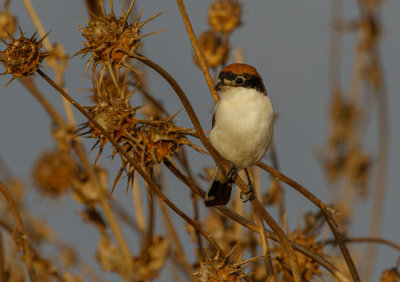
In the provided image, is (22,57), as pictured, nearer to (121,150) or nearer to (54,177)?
(121,150)

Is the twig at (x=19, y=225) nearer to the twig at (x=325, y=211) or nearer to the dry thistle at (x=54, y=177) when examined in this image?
the twig at (x=325, y=211)

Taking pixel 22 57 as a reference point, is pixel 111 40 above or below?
above

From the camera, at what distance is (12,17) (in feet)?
17.1

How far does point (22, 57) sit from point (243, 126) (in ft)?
6.50

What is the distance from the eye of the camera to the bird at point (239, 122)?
15.5 feet

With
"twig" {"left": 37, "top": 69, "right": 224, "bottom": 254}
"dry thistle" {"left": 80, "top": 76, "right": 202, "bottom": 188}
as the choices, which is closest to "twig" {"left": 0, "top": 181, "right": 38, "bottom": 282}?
"dry thistle" {"left": 80, "top": 76, "right": 202, "bottom": 188}

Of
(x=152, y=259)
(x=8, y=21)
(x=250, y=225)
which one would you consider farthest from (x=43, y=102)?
(x=250, y=225)

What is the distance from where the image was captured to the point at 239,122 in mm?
4727

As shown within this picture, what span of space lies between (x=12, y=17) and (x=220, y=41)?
5.95ft

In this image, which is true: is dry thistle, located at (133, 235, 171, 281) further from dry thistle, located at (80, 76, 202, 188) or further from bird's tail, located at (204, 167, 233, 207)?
dry thistle, located at (80, 76, 202, 188)

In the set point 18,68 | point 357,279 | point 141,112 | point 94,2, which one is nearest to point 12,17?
point 94,2

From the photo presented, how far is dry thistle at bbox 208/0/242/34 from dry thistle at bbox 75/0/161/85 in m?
1.80

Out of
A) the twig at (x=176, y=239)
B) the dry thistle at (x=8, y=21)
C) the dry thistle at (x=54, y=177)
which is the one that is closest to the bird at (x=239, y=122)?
the twig at (x=176, y=239)

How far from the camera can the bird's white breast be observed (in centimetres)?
472
